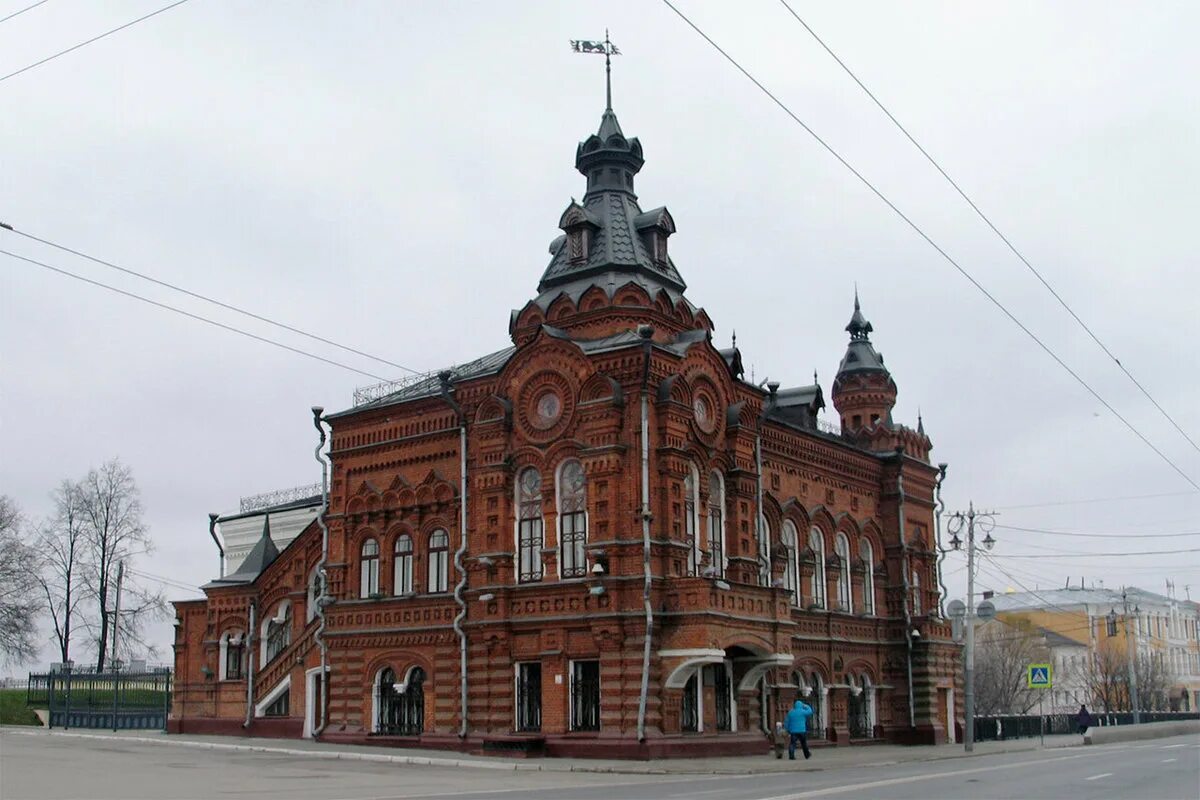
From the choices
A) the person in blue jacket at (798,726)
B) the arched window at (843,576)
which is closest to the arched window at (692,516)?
the person in blue jacket at (798,726)

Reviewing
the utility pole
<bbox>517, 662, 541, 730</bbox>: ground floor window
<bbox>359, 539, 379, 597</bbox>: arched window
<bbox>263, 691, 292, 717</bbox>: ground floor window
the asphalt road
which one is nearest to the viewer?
the asphalt road

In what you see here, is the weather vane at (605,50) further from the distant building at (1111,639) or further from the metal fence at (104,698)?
the distant building at (1111,639)

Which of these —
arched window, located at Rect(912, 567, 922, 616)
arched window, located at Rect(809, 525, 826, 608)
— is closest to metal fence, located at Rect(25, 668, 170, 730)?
arched window, located at Rect(809, 525, 826, 608)

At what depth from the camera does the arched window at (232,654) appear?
133ft

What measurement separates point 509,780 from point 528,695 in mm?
8971

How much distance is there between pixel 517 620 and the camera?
3200 cm

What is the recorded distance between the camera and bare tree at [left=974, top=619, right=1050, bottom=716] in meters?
75.9

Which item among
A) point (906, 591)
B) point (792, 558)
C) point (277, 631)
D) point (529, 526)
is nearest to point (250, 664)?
point (277, 631)

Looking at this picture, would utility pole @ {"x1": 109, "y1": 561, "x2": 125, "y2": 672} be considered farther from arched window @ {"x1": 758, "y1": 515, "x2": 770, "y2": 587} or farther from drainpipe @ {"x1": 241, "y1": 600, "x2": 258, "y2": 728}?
arched window @ {"x1": 758, "y1": 515, "x2": 770, "y2": 587}

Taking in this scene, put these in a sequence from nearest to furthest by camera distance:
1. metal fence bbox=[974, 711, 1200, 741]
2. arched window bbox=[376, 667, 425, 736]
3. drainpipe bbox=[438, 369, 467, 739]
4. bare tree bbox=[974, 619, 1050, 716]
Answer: drainpipe bbox=[438, 369, 467, 739]
arched window bbox=[376, 667, 425, 736]
metal fence bbox=[974, 711, 1200, 741]
bare tree bbox=[974, 619, 1050, 716]

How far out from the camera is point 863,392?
151 feet

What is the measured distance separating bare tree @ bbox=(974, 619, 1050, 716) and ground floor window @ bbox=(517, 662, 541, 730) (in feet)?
139

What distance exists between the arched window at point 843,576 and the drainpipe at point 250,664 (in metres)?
19.1

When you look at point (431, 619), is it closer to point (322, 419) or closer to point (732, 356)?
point (322, 419)
